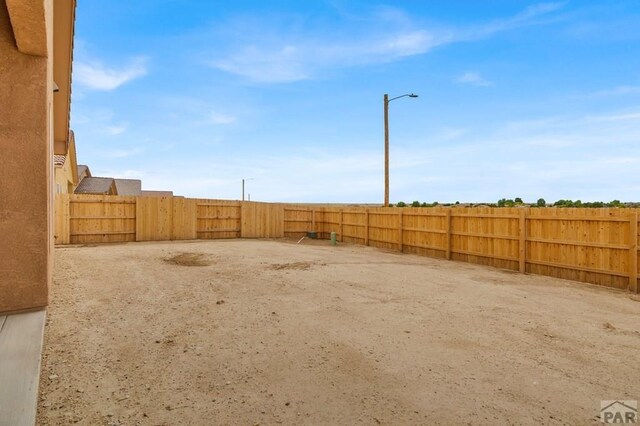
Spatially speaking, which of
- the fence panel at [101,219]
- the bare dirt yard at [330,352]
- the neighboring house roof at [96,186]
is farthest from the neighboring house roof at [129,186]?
the bare dirt yard at [330,352]

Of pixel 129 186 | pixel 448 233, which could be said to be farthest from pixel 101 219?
pixel 129 186

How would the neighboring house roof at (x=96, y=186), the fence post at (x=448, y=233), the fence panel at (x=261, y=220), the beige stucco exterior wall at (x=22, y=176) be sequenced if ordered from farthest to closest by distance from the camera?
the neighboring house roof at (x=96, y=186) → the fence panel at (x=261, y=220) → the fence post at (x=448, y=233) → the beige stucco exterior wall at (x=22, y=176)

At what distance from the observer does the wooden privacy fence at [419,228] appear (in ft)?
26.1

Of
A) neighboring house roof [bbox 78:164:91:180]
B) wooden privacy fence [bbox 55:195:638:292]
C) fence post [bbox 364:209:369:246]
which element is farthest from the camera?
neighboring house roof [bbox 78:164:91:180]

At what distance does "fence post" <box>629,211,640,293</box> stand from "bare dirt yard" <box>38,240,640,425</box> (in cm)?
45

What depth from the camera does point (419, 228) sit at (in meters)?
13.2

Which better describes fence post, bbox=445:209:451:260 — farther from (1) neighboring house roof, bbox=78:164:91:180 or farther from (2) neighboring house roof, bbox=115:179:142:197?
(2) neighboring house roof, bbox=115:179:142:197

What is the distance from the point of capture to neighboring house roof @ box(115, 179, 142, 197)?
35906 mm

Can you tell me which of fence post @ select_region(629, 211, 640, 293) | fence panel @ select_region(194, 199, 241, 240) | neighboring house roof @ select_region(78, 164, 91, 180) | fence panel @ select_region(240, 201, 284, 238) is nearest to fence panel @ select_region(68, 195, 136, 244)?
fence panel @ select_region(194, 199, 241, 240)

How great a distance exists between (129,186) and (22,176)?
37047 millimetres

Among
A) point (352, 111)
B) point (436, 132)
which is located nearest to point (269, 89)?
point (352, 111)

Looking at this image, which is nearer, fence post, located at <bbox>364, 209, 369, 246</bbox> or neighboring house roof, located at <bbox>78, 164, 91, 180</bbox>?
fence post, located at <bbox>364, 209, 369, 246</bbox>

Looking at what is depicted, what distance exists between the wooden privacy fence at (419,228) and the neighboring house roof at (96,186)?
525 inches

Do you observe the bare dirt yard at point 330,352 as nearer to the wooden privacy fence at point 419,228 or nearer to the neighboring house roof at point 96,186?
the wooden privacy fence at point 419,228
